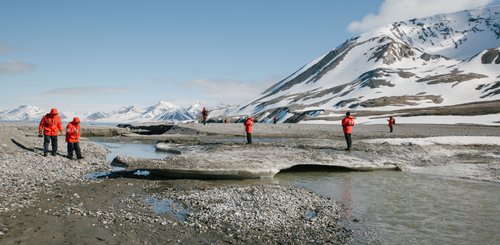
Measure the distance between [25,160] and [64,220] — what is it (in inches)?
427

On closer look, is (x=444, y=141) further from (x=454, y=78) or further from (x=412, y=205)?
(x=454, y=78)

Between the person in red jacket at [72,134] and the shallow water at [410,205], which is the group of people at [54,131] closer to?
the person in red jacket at [72,134]

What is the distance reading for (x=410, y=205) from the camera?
1276cm

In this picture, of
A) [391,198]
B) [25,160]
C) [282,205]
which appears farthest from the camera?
[25,160]

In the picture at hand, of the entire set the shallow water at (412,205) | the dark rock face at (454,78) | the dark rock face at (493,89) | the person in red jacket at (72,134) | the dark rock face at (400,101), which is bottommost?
the shallow water at (412,205)

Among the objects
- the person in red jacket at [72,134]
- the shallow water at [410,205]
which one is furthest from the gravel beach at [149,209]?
the person in red jacket at [72,134]

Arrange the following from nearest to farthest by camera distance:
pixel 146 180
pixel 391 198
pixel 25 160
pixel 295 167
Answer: pixel 391 198
pixel 146 180
pixel 25 160
pixel 295 167

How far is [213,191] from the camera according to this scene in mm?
14023

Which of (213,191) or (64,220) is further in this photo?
(213,191)

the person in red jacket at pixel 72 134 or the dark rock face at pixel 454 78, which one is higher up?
the dark rock face at pixel 454 78

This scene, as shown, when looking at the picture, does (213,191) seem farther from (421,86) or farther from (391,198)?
(421,86)

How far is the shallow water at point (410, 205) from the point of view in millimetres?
9688

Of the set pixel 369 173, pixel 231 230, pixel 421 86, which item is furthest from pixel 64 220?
pixel 421 86

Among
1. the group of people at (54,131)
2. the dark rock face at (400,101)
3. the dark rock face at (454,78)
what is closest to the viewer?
the group of people at (54,131)
